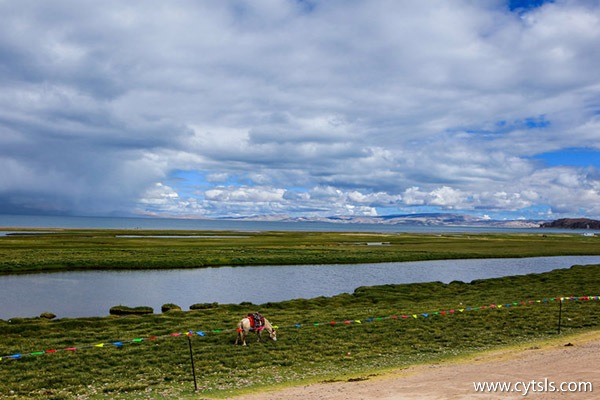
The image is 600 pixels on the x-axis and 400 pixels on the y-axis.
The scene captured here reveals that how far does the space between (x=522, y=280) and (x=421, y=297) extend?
16.0 metres

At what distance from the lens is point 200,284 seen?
48375mm

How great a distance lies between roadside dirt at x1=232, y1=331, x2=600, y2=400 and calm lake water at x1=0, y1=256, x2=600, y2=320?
2415 cm

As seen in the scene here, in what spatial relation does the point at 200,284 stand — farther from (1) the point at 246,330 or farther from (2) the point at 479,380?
(2) the point at 479,380

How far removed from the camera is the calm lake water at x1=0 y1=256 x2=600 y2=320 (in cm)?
3784

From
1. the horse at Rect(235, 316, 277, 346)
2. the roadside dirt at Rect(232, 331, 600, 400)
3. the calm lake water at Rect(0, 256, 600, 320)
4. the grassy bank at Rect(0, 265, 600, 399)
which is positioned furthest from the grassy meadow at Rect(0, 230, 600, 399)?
the calm lake water at Rect(0, 256, 600, 320)

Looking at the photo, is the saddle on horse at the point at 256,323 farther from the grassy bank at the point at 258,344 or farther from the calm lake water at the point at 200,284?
the calm lake water at the point at 200,284

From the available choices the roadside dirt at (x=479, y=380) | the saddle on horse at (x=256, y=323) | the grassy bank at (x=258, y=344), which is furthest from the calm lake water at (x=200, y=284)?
the roadside dirt at (x=479, y=380)

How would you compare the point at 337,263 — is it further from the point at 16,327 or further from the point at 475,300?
the point at 16,327

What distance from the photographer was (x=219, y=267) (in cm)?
6297

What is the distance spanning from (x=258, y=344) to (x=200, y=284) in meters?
28.7

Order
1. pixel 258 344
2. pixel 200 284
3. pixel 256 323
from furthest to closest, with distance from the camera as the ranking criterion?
1. pixel 200 284
2. pixel 256 323
3. pixel 258 344

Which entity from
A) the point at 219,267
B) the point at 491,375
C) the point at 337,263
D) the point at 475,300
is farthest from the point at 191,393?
the point at 337,263

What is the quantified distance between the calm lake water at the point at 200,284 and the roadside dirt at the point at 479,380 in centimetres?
2415

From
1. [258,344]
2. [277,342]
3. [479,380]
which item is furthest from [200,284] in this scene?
[479,380]
